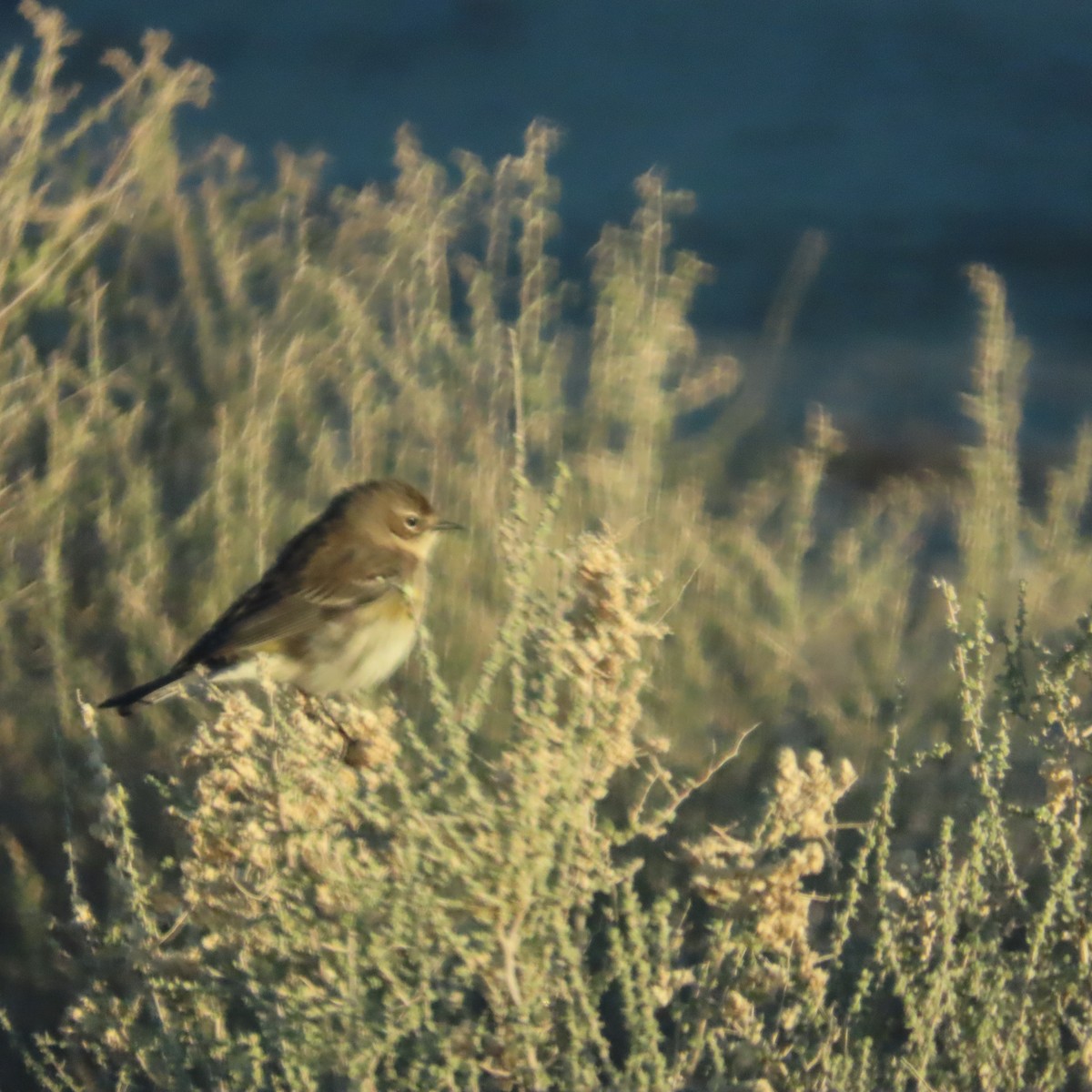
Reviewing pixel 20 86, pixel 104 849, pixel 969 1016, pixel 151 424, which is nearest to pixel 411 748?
pixel 104 849

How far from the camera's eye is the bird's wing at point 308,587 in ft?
16.6

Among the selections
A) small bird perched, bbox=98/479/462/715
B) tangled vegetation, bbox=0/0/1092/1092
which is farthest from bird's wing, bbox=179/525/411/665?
tangled vegetation, bbox=0/0/1092/1092

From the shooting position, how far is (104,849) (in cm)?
480

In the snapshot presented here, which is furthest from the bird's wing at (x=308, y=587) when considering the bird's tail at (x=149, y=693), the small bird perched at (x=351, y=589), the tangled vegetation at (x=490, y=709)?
the bird's tail at (x=149, y=693)

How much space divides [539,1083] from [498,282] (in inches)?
145

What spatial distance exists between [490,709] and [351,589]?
632mm

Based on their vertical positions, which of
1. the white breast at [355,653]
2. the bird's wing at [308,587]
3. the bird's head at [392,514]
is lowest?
the white breast at [355,653]

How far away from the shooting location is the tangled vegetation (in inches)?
127

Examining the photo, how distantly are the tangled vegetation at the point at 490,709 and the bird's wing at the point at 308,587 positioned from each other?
0.13m

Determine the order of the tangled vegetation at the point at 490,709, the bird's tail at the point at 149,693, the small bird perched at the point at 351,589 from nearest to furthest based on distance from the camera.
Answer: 1. the tangled vegetation at the point at 490,709
2. the bird's tail at the point at 149,693
3. the small bird perched at the point at 351,589

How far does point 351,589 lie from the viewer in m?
5.46

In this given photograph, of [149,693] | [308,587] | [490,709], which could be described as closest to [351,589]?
[308,587]

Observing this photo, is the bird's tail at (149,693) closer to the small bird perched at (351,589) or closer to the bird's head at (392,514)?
the small bird perched at (351,589)

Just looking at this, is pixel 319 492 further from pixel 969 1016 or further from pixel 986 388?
pixel 969 1016
